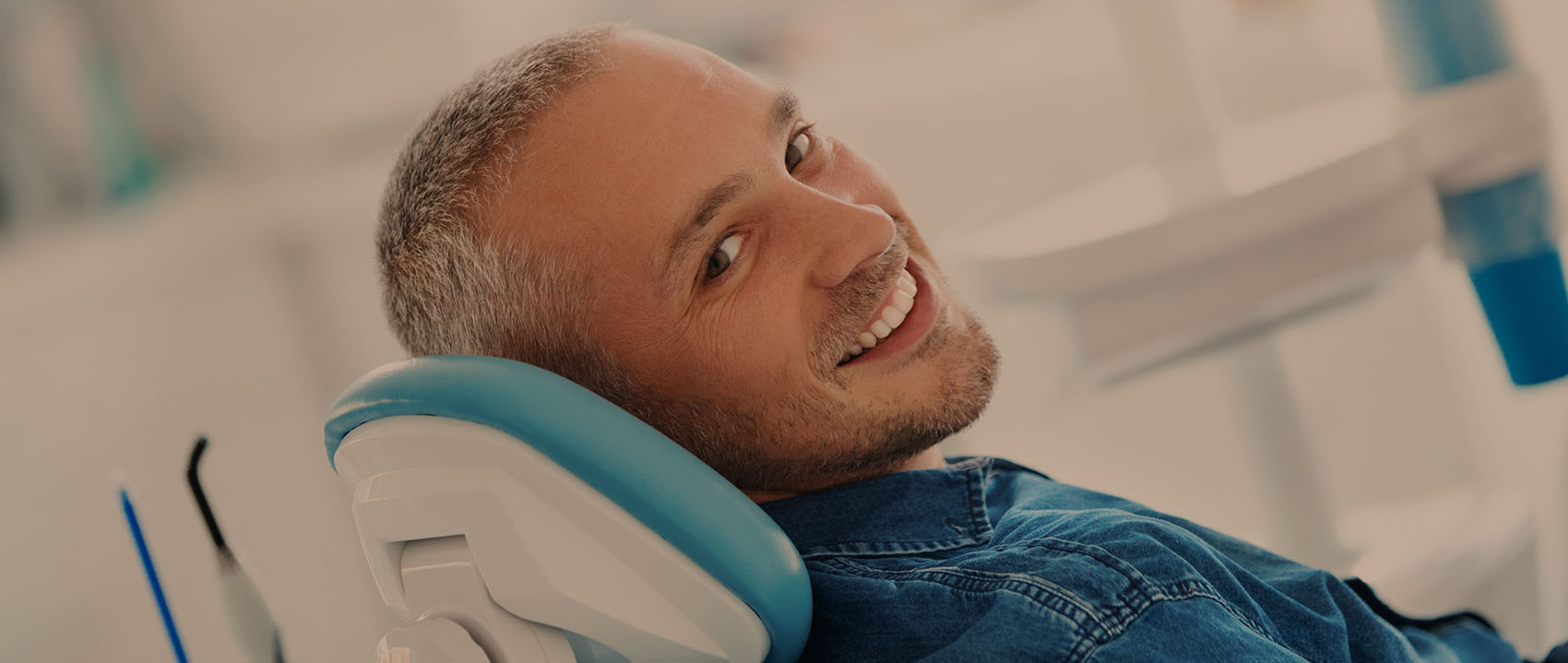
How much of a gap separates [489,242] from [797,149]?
0.28 m

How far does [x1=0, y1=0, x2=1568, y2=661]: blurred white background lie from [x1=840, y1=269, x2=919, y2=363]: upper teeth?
57cm

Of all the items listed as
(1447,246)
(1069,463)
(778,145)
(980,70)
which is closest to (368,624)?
(1069,463)

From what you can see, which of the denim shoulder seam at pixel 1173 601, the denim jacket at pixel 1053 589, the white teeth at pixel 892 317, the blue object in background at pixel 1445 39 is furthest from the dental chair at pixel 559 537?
the blue object in background at pixel 1445 39

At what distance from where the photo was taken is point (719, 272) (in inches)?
40.4

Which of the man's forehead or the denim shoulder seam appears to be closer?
the denim shoulder seam

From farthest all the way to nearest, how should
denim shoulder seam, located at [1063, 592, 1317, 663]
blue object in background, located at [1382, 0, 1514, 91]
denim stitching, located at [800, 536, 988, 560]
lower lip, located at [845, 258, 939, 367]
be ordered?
blue object in background, located at [1382, 0, 1514, 91] → lower lip, located at [845, 258, 939, 367] → denim stitching, located at [800, 536, 988, 560] → denim shoulder seam, located at [1063, 592, 1317, 663]

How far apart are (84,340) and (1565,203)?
2124mm

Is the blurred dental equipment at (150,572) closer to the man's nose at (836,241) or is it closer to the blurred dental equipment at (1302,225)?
the man's nose at (836,241)

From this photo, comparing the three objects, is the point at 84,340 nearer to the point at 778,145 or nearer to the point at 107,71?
the point at 107,71

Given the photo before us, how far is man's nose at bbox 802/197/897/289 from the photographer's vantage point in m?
1.02

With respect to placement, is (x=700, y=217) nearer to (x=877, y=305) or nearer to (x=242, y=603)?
(x=877, y=305)

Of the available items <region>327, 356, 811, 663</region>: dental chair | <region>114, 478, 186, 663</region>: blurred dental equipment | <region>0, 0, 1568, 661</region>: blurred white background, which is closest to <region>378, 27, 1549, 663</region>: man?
<region>327, 356, 811, 663</region>: dental chair

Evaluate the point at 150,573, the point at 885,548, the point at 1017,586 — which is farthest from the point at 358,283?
the point at 1017,586

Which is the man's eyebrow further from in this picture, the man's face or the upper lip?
the upper lip
